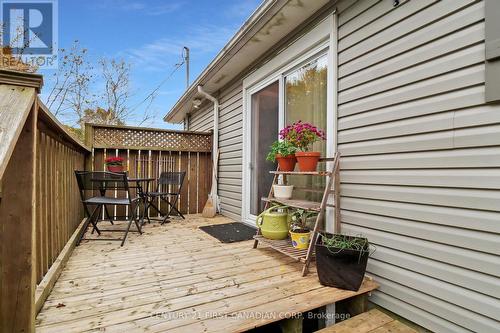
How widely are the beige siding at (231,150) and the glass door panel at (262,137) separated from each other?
0.35m

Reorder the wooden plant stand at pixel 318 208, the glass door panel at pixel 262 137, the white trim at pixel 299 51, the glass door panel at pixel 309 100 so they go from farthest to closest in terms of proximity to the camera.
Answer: the glass door panel at pixel 262 137 → the glass door panel at pixel 309 100 → the white trim at pixel 299 51 → the wooden plant stand at pixel 318 208

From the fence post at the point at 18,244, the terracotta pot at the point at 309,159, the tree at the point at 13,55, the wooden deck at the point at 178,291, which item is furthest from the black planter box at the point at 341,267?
the tree at the point at 13,55

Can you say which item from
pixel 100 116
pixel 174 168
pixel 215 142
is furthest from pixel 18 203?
pixel 100 116

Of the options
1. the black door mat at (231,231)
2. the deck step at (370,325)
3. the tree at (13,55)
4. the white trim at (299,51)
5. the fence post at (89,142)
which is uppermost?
the tree at (13,55)

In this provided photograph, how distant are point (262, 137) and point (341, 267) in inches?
93.7

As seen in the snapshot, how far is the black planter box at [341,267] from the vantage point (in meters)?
1.86

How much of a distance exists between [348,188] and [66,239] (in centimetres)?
285

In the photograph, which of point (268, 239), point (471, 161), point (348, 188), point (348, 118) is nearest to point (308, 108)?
point (348, 118)

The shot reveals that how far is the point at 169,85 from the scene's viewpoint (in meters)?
12.3

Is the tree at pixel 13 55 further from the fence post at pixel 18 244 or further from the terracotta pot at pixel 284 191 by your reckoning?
the terracotta pot at pixel 284 191

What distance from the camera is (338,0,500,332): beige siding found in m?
1.49

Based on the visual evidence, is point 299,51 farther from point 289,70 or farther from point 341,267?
point 341,267

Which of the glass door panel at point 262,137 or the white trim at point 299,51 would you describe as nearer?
the white trim at point 299,51

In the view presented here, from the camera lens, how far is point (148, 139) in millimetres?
5008
